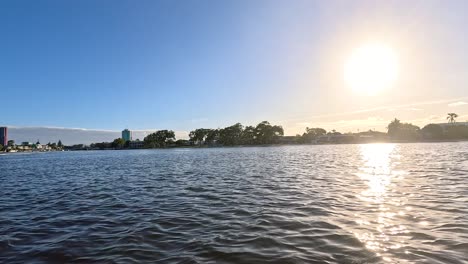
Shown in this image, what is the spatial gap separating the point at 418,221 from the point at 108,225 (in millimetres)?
12705

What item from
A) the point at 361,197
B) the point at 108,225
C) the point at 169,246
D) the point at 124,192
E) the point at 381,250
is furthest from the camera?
the point at 124,192

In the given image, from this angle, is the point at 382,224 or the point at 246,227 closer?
the point at 382,224

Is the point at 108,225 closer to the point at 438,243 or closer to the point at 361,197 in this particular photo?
the point at 438,243

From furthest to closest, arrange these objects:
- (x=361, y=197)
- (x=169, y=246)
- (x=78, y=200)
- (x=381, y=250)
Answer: (x=78, y=200) < (x=361, y=197) < (x=169, y=246) < (x=381, y=250)

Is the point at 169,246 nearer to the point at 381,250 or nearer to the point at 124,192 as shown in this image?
the point at 381,250

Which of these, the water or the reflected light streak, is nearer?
the water

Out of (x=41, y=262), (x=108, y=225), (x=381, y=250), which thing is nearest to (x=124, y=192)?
(x=108, y=225)

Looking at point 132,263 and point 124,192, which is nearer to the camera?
point 132,263

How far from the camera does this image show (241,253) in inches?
365

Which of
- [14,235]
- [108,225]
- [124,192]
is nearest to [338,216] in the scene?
[108,225]

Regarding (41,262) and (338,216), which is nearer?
(41,262)

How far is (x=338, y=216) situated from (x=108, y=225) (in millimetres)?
9940

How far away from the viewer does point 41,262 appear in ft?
30.0

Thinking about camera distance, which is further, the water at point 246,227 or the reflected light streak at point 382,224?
the reflected light streak at point 382,224
